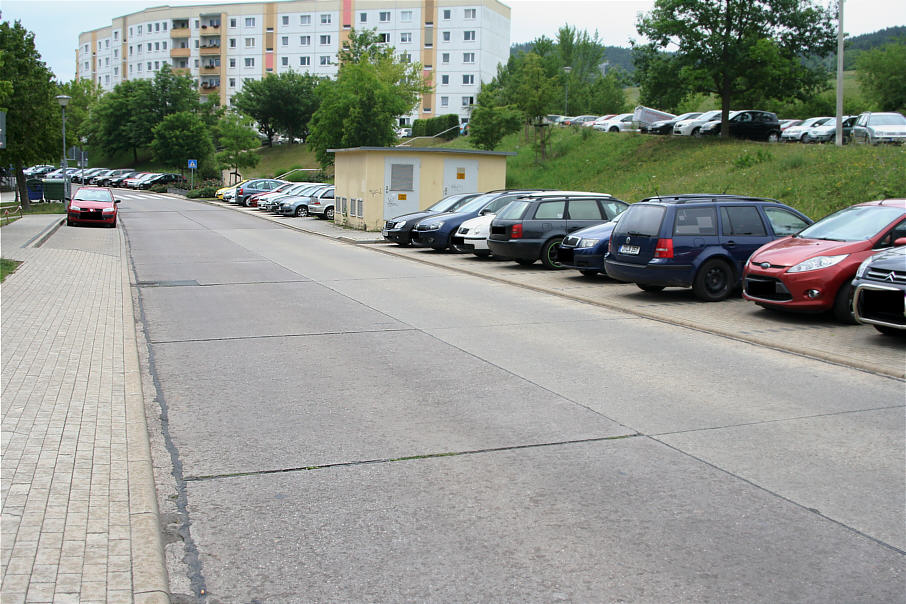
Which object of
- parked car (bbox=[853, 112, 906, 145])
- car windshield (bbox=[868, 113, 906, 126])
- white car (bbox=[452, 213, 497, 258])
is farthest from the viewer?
car windshield (bbox=[868, 113, 906, 126])

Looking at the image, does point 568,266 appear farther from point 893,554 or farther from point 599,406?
point 893,554

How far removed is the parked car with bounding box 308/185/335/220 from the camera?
3997cm

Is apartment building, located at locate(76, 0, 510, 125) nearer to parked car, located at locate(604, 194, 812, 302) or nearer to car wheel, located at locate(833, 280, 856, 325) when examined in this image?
parked car, located at locate(604, 194, 812, 302)

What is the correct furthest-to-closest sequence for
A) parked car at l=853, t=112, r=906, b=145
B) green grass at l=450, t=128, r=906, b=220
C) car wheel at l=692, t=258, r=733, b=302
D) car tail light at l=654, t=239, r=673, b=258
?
parked car at l=853, t=112, r=906, b=145, green grass at l=450, t=128, r=906, b=220, car wheel at l=692, t=258, r=733, b=302, car tail light at l=654, t=239, r=673, b=258

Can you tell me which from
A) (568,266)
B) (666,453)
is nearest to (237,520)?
(666,453)

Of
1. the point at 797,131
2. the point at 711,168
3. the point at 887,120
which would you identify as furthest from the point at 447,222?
the point at 797,131

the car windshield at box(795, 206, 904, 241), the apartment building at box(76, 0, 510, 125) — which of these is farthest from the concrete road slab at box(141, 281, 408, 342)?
the apartment building at box(76, 0, 510, 125)

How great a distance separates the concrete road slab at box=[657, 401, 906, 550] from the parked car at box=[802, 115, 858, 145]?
1316 inches

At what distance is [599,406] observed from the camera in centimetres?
712

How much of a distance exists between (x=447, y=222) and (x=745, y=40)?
21.6 m

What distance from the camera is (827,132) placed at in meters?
38.9

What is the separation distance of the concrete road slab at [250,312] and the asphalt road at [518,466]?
5.0 inches

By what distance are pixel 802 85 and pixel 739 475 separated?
37850mm

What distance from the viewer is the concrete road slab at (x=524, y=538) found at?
386 centimetres
